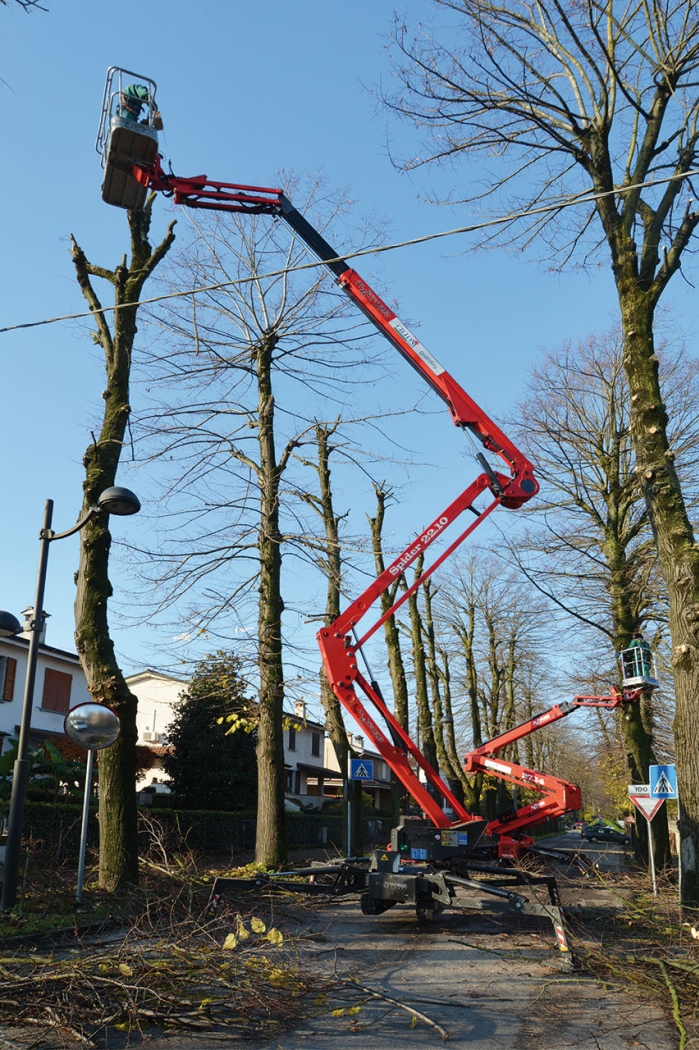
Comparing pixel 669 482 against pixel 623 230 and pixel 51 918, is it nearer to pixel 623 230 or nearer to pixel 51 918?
pixel 623 230

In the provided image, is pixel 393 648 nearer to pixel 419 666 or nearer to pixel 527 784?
pixel 419 666

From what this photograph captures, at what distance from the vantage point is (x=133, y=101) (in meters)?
11.7

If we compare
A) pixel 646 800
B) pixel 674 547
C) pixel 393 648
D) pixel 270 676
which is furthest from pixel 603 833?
pixel 674 547

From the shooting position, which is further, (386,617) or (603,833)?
(603,833)

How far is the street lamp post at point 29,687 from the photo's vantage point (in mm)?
9875

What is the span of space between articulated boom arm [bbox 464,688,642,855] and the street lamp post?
28.4 ft

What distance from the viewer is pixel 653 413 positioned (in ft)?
39.2

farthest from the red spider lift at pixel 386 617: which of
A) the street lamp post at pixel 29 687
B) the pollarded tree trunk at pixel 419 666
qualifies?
the pollarded tree trunk at pixel 419 666

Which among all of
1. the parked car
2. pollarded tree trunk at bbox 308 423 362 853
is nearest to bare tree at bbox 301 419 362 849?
pollarded tree trunk at bbox 308 423 362 853

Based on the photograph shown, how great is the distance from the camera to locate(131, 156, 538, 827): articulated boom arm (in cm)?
1235

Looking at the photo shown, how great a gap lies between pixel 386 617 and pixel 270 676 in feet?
13.0

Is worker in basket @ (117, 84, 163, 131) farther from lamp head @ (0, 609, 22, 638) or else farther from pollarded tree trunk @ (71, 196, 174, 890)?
lamp head @ (0, 609, 22, 638)

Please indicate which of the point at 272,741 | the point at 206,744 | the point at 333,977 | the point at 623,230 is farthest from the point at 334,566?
the point at 206,744

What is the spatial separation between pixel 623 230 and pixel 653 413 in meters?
2.87
